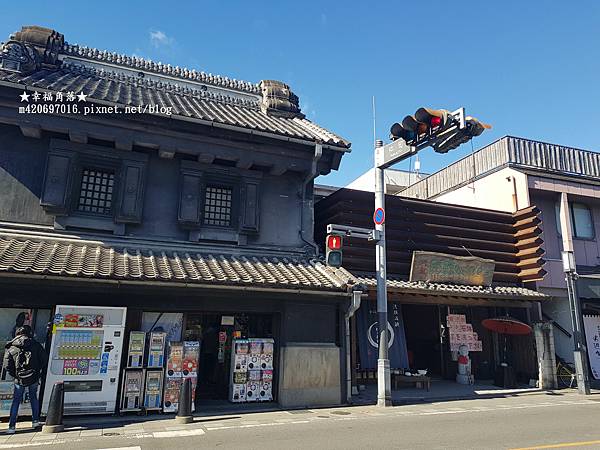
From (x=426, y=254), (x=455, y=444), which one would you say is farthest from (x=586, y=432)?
(x=426, y=254)

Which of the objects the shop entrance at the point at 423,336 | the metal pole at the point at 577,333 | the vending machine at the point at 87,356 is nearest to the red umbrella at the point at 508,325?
the metal pole at the point at 577,333

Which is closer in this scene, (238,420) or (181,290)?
(238,420)

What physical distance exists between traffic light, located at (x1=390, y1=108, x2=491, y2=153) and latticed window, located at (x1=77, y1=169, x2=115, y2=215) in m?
7.91

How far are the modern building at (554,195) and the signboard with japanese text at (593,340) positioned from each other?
0.36 metres

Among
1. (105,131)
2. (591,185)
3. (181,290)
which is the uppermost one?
(591,185)

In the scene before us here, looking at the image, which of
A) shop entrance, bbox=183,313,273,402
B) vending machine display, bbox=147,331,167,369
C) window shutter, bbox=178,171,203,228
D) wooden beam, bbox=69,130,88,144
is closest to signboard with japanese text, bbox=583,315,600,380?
shop entrance, bbox=183,313,273,402

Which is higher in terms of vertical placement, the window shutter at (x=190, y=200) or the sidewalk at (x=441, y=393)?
the window shutter at (x=190, y=200)

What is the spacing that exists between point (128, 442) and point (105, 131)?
7.71 m

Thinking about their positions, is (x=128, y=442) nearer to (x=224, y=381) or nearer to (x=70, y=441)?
(x=70, y=441)

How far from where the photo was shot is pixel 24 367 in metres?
8.31

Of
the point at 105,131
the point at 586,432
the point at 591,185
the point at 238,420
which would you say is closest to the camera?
the point at 586,432

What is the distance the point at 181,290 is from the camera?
10000mm

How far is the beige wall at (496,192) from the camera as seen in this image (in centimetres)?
1737

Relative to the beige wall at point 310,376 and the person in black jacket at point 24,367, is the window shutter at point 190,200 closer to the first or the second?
the beige wall at point 310,376
